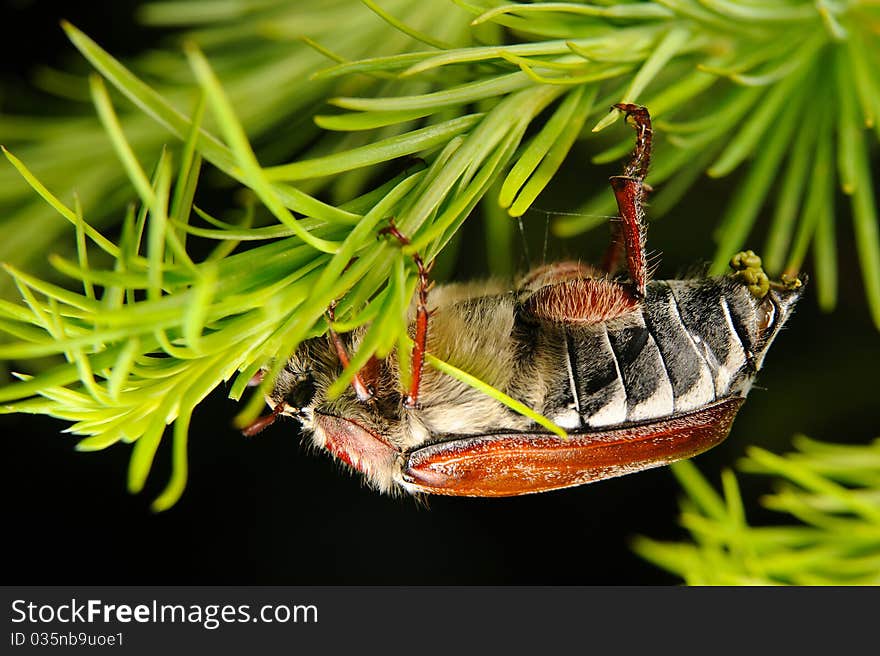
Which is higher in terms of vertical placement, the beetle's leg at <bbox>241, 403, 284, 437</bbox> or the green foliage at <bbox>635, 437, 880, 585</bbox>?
the beetle's leg at <bbox>241, 403, 284, 437</bbox>

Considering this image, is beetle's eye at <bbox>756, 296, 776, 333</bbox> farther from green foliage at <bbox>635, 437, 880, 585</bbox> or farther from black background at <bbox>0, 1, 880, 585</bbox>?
black background at <bbox>0, 1, 880, 585</bbox>

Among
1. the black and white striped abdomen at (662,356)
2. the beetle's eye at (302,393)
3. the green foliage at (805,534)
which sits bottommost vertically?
the green foliage at (805,534)

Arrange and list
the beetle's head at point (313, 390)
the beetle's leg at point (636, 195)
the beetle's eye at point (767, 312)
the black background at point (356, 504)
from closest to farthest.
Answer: the beetle's leg at point (636, 195) → the beetle's eye at point (767, 312) → the beetle's head at point (313, 390) → the black background at point (356, 504)

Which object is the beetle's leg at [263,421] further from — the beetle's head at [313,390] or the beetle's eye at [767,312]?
the beetle's eye at [767,312]

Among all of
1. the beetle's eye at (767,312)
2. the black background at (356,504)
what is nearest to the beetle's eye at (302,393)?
the black background at (356,504)

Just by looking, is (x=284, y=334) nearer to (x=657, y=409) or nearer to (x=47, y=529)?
(x=657, y=409)

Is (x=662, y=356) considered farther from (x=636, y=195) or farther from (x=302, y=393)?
(x=302, y=393)

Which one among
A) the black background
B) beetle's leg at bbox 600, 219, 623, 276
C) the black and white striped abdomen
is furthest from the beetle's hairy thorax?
the black background
